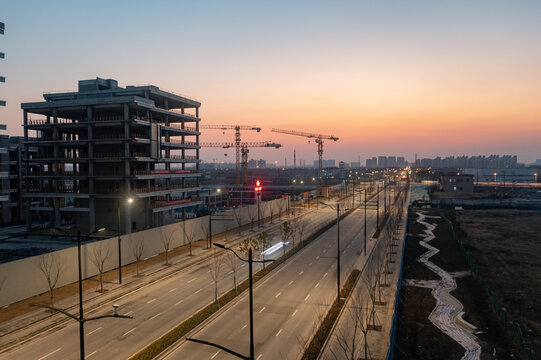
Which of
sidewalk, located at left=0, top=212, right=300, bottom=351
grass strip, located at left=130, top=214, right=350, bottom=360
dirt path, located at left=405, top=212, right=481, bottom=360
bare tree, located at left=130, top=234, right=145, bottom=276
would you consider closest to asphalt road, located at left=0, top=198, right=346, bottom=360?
grass strip, located at left=130, top=214, right=350, bottom=360

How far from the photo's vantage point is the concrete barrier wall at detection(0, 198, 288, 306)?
38.4m

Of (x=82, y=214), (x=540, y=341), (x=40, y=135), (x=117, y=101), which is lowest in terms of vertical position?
(x=540, y=341)

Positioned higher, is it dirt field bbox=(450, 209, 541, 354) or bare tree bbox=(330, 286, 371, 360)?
bare tree bbox=(330, 286, 371, 360)

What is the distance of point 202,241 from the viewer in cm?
7150

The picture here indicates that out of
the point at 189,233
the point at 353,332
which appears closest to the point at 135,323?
the point at 353,332

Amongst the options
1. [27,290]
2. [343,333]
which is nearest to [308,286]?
[343,333]

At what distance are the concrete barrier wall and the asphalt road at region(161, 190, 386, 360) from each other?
20.8 m

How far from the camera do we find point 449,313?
120 ft

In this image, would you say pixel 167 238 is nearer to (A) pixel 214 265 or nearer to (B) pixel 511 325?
(A) pixel 214 265

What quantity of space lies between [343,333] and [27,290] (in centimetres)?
3365

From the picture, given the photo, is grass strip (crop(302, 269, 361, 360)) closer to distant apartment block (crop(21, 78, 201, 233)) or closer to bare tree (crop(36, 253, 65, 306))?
bare tree (crop(36, 253, 65, 306))

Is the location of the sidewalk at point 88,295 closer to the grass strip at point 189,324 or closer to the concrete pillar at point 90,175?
the grass strip at point 189,324

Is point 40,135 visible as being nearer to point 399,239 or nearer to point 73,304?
point 73,304

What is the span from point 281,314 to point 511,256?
4543 cm
